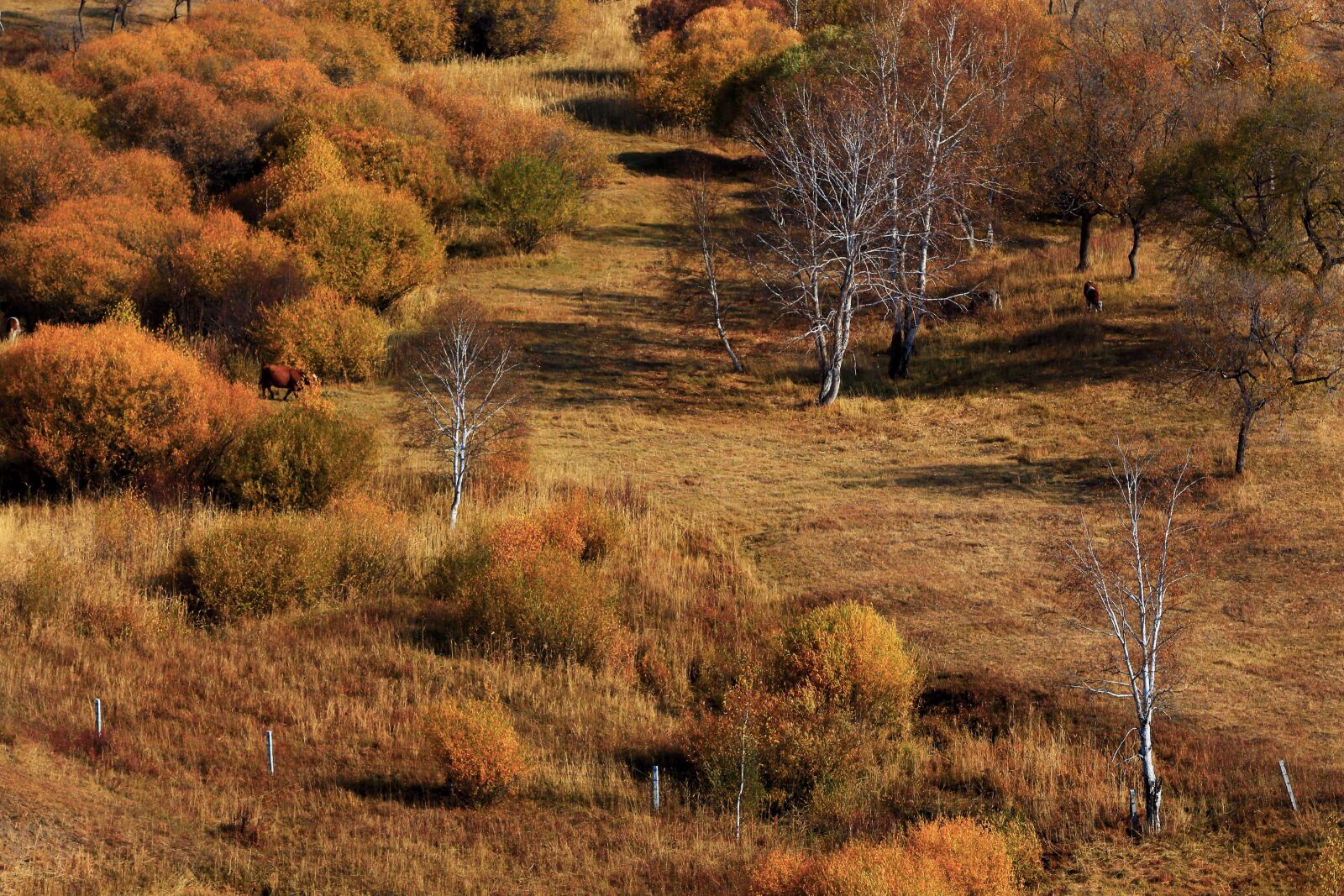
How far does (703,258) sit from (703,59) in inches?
657

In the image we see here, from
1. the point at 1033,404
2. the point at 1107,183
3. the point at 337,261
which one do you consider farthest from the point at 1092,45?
the point at 337,261

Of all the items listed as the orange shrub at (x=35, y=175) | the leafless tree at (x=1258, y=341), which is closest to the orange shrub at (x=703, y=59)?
the orange shrub at (x=35, y=175)

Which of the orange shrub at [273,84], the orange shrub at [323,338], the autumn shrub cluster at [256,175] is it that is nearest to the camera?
the orange shrub at [323,338]

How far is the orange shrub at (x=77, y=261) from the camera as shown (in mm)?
35562

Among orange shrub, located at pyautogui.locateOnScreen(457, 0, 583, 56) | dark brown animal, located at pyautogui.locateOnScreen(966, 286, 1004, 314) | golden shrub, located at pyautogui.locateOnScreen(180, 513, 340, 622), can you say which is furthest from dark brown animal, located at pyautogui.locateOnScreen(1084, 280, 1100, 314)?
orange shrub, located at pyautogui.locateOnScreen(457, 0, 583, 56)

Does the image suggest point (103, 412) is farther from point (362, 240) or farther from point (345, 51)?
point (345, 51)

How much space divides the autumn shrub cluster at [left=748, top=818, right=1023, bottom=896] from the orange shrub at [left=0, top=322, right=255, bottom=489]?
17.0 metres

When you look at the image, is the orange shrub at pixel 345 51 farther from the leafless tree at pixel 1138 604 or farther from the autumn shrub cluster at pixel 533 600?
the leafless tree at pixel 1138 604

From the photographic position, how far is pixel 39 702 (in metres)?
17.4

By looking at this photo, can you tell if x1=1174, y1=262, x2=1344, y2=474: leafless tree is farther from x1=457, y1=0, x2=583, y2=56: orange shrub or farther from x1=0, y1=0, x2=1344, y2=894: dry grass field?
x1=457, y1=0, x2=583, y2=56: orange shrub

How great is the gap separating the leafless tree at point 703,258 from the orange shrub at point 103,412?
1507cm

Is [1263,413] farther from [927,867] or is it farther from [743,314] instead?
[927,867]

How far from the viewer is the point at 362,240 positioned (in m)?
37.5

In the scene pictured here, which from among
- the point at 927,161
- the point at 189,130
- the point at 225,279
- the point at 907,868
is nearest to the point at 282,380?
the point at 225,279
